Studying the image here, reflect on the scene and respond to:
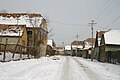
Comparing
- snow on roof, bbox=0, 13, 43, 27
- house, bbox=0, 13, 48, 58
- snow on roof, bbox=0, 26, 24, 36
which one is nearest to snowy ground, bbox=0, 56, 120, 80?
snow on roof, bbox=0, 26, 24, 36

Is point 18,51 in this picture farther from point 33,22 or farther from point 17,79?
point 33,22

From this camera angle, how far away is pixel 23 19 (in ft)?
182

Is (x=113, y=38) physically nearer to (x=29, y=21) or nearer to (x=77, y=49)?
(x=29, y=21)

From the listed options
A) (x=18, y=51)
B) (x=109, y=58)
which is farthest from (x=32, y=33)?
(x=18, y=51)

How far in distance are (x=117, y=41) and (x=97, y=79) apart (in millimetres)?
30880

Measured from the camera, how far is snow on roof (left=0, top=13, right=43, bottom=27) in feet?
177

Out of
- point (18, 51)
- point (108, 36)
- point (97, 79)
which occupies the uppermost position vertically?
point (108, 36)

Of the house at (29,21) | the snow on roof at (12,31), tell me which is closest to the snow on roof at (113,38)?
the house at (29,21)

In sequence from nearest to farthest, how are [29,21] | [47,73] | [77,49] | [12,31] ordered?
[47,73], [12,31], [29,21], [77,49]

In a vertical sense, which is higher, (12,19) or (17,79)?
(12,19)

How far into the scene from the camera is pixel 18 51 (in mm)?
26688

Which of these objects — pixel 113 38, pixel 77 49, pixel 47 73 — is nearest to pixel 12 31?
pixel 113 38

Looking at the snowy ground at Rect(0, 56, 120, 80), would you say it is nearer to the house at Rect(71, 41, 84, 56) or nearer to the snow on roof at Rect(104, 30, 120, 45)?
the snow on roof at Rect(104, 30, 120, 45)

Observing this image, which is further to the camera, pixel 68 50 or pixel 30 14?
pixel 68 50
